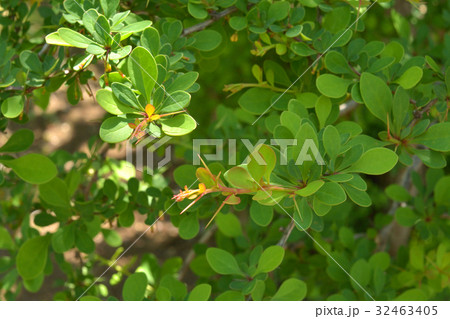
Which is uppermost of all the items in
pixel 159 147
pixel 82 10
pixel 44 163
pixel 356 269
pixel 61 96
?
pixel 82 10

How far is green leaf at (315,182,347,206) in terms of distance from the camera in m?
0.72

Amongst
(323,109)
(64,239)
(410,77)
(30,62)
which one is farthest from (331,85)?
(64,239)

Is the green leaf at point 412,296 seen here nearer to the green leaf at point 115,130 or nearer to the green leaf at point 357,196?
the green leaf at point 357,196

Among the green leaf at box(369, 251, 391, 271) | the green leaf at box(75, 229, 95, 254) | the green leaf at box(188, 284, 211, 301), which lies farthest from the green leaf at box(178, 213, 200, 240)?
the green leaf at box(369, 251, 391, 271)

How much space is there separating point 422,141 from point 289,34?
312 mm

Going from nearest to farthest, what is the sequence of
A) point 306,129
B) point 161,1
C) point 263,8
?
point 306,129 → point 263,8 → point 161,1

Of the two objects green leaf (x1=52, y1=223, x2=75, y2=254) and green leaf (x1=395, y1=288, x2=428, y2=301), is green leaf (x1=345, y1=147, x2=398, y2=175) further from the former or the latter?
green leaf (x1=52, y1=223, x2=75, y2=254)

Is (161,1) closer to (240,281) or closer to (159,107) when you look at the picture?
(159,107)

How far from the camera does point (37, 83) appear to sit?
0.92 metres

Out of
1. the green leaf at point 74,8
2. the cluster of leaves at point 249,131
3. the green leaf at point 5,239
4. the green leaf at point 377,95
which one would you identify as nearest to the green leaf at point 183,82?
the cluster of leaves at point 249,131

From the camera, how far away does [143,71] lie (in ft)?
2.48

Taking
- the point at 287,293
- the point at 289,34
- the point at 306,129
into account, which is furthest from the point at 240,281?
the point at 289,34

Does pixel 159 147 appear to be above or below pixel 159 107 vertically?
below

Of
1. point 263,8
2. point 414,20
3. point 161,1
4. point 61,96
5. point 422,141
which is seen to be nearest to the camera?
point 422,141
